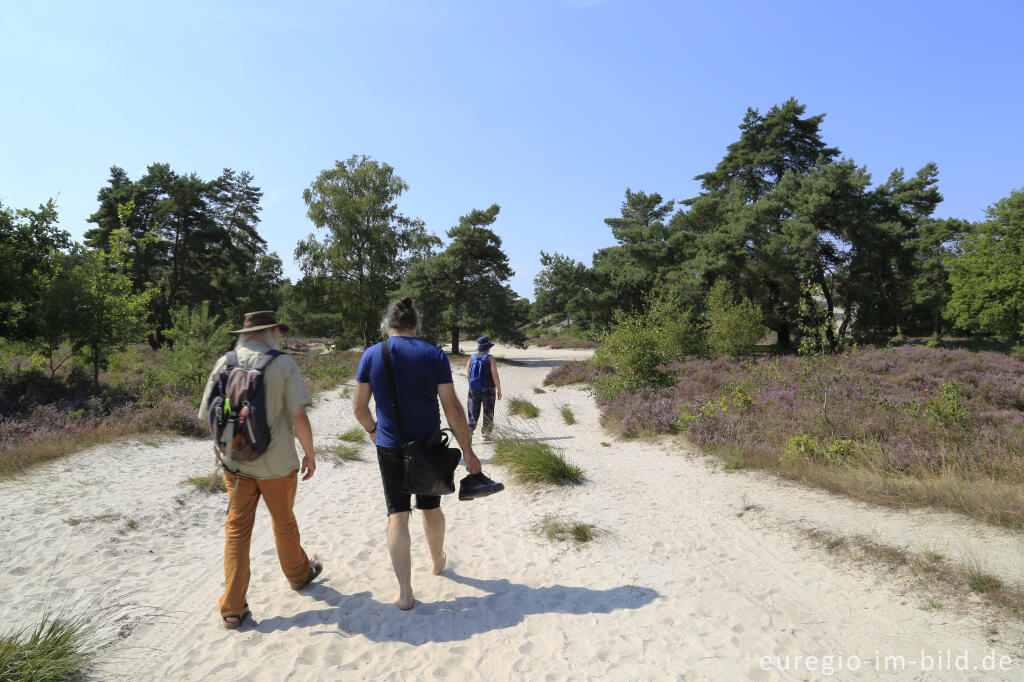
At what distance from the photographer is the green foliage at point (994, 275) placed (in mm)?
22594

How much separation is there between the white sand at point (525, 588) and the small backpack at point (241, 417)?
1.22 metres

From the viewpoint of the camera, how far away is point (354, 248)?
3045cm

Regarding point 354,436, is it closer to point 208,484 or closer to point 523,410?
point 208,484

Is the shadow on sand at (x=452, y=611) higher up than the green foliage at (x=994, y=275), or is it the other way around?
the green foliage at (x=994, y=275)

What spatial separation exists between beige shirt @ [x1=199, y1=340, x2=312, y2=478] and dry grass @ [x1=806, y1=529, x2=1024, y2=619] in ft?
14.2

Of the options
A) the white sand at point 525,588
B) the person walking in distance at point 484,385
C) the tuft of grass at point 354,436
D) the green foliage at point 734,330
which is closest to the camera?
the white sand at point 525,588

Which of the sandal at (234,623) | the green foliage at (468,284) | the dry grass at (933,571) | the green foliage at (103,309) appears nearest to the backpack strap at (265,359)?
the sandal at (234,623)

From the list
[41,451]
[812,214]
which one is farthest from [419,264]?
[41,451]

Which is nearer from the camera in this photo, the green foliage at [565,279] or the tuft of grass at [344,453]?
the tuft of grass at [344,453]

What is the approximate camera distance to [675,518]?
5188mm

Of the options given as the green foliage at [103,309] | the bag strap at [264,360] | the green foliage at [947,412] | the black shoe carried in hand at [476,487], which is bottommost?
the green foliage at [947,412]

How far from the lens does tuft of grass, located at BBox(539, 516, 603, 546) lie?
4625 mm

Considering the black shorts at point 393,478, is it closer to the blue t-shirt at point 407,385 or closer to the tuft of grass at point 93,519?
the blue t-shirt at point 407,385

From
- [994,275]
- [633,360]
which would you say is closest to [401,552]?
[633,360]
